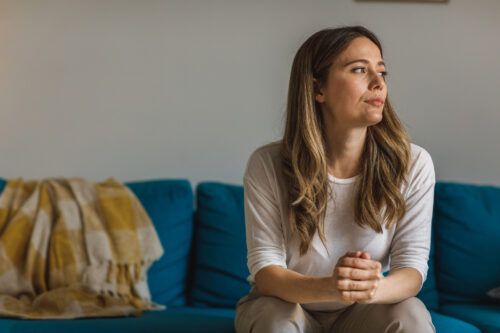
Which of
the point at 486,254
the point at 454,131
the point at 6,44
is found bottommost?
the point at 486,254

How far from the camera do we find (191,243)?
7.72 feet

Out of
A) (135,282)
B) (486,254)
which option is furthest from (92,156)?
(486,254)

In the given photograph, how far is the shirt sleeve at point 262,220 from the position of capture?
1.58m

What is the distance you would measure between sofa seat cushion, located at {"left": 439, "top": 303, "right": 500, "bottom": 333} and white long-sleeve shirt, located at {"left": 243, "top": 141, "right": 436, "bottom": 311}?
0.48 m

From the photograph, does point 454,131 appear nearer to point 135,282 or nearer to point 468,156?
point 468,156

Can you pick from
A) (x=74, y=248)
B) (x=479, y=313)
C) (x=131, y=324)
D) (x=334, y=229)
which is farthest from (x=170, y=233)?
(x=479, y=313)

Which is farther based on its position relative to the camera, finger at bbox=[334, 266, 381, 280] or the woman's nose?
the woman's nose

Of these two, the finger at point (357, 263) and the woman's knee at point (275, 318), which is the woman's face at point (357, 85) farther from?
the woman's knee at point (275, 318)

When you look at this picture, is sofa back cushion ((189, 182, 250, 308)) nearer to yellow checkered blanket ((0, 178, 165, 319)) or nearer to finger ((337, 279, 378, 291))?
yellow checkered blanket ((0, 178, 165, 319))

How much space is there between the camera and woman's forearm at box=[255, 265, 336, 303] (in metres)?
1.43

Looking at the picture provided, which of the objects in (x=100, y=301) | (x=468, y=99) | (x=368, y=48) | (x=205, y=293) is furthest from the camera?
(x=468, y=99)

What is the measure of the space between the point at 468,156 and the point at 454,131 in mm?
124

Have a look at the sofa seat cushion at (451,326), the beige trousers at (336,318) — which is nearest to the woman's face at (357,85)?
the beige trousers at (336,318)

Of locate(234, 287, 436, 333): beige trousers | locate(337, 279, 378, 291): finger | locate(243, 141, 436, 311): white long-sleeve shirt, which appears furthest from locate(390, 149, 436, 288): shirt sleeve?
locate(337, 279, 378, 291): finger
